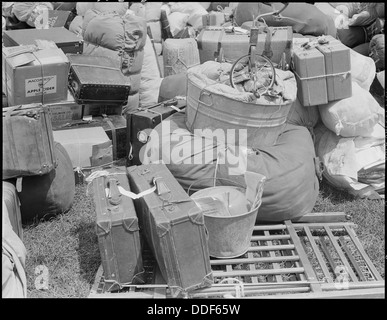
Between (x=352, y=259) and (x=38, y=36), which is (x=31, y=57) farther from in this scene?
(x=352, y=259)

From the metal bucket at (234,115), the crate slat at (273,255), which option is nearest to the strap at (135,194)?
the metal bucket at (234,115)

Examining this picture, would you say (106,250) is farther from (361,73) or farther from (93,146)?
(361,73)

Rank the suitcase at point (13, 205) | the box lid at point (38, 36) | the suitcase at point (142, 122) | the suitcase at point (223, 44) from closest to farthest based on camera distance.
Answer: the suitcase at point (13, 205) → the suitcase at point (142, 122) → the suitcase at point (223, 44) → the box lid at point (38, 36)

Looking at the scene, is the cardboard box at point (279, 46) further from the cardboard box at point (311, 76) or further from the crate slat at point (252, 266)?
the crate slat at point (252, 266)

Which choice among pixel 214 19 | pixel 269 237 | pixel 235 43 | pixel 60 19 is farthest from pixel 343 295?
pixel 60 19

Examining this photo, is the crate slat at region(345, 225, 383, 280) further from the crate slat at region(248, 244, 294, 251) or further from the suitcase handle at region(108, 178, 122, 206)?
the suitcase handle at region(108, 178, 122, 206)

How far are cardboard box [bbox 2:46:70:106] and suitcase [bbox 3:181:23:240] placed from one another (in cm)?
102

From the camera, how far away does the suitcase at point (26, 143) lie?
10.5 ft

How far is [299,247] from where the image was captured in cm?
328

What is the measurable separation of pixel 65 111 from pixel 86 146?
0.50 meters

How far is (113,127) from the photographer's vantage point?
432 cm

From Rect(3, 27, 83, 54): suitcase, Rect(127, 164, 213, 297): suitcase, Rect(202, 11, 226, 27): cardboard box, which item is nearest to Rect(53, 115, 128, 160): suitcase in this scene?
Rect(3, 27, 83, 54): suitcase

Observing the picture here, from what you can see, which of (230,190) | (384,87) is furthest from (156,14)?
(230,190)

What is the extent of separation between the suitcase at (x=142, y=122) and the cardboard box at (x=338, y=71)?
1.12 metres
